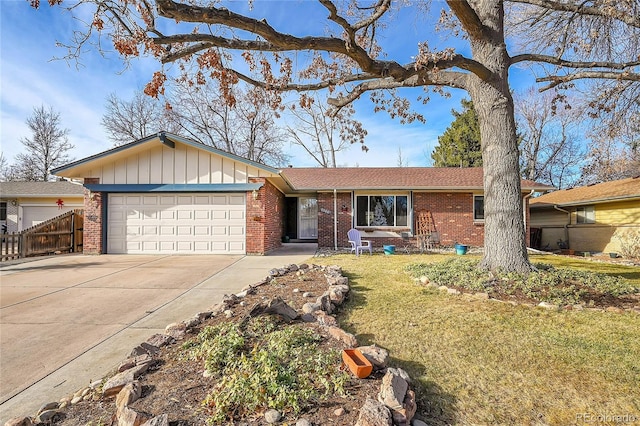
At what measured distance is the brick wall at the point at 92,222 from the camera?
414 inches

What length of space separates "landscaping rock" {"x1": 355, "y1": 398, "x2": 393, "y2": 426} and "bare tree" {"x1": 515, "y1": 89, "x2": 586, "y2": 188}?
1047 inches

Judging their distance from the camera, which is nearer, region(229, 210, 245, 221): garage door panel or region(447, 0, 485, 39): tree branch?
region(447, 0, 485, 39): tree branch

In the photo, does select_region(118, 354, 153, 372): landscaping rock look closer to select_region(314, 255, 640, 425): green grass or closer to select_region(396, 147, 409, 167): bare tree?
select_region(314, 255, 640, 425): green grass

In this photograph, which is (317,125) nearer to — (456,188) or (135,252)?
(456,188)

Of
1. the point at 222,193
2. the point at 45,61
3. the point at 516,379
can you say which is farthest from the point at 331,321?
the point at 222,193

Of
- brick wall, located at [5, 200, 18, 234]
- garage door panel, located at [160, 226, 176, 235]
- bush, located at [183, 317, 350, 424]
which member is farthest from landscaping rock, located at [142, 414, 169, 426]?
brick wall, located at [5, 200, 18, 234]

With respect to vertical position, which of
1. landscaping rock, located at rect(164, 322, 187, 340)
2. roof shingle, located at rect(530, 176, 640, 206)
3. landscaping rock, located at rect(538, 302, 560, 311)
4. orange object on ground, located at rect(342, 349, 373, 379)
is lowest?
landscaping rock, located at rect(538, 302, 560, 311)

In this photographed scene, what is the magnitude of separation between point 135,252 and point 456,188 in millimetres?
12107

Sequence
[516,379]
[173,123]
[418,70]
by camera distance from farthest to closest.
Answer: [173,123]
[418,70]
[516,379]

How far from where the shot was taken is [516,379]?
247cm

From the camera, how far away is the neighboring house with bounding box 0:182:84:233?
15055mm

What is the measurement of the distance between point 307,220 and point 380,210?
3977mm

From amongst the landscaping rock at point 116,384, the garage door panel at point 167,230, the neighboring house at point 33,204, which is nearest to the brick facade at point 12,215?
the neighboring house at point 33,204

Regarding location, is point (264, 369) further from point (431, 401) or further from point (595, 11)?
point (595, 11)
